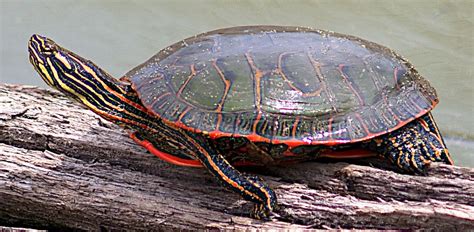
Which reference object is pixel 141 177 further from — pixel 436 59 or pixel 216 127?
pixel 436 59

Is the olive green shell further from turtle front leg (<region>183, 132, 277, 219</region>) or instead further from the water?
the water

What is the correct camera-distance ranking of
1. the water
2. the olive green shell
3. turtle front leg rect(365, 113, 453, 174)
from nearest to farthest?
the olive green shell → turtle front leg rect(365, 113, 453, 174) → the water

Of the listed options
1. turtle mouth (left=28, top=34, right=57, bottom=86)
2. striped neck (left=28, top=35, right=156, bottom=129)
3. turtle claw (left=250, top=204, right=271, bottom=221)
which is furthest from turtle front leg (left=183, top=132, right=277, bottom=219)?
turtle mouth (left=28, top=34, right=57, bottom=86)

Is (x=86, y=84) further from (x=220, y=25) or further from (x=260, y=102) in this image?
(x=220, y=25)

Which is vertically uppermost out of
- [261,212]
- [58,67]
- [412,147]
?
[58,67]

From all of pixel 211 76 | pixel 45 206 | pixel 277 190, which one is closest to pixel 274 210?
pixel 277 190

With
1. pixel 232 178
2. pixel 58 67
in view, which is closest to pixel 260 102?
pixel 232 178

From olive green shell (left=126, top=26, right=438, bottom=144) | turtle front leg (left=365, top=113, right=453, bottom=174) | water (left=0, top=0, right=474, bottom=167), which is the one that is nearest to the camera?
olive green shell (left=126, top=26, right=438, bottom=144)
